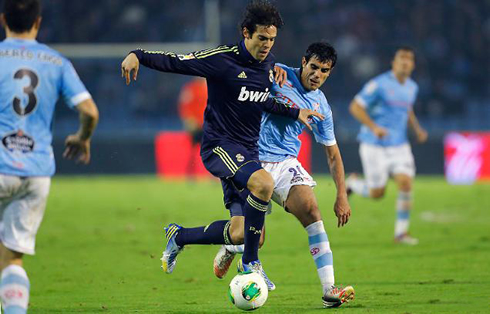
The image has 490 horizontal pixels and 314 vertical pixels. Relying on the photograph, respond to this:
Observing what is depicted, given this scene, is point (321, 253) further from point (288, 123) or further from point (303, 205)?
point (288, 123)

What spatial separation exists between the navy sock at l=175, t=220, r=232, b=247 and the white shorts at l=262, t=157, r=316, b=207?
0.46 meters

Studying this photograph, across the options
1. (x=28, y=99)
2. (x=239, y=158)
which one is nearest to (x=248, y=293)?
(x=239, y=158)

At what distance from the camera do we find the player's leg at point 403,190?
1045 cm

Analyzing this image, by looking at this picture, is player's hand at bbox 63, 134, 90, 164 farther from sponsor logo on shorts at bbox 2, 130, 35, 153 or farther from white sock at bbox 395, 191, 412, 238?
white sock at bbox 395, 191, 412, 238

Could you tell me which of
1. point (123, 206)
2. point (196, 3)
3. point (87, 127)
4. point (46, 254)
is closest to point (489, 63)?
point (196, 3)

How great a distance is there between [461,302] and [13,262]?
319 cm

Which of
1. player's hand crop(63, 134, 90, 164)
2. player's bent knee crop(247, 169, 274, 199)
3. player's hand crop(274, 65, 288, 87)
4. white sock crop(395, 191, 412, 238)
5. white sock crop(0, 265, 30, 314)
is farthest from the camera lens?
white sock crop(395, 191, 412, 238)

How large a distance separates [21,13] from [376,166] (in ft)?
23.1

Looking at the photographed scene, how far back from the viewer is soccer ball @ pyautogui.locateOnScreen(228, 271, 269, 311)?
5.91m

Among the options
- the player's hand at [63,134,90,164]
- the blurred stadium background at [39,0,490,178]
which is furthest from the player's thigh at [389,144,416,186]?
the blurred stadium background at [39,0,490,178]

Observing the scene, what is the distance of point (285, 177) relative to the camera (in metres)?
6.68

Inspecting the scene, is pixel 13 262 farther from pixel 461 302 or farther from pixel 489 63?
pixel 489 63

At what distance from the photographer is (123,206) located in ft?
49.6

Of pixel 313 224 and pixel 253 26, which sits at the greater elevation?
pixel 253 26
